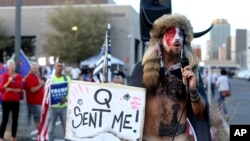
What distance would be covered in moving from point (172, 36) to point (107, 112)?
27.2 inches

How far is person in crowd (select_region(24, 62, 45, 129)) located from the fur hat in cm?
684

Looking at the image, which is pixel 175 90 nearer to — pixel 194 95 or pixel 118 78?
pixel 194 95

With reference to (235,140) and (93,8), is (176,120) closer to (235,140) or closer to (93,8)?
(235,140)

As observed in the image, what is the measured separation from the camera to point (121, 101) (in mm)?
3607

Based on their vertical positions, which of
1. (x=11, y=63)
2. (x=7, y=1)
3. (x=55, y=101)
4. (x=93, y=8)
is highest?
(x=93, y=8)

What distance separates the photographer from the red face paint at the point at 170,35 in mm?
3661

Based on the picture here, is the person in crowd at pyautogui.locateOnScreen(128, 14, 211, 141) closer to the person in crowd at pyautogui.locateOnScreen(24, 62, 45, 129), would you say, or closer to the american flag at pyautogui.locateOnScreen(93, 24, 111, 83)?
the american flag at pyautogui.locateOnScreen(93, 24, 111, 83)

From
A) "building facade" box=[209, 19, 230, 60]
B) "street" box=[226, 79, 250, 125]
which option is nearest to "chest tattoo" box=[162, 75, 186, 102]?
"building facade" box=[209, 19, 230, 60]

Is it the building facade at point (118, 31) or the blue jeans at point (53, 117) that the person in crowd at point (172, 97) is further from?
the building facade at point (118, 31)

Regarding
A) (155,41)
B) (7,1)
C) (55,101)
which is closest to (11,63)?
(55,101)

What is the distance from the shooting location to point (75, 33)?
5344 cm

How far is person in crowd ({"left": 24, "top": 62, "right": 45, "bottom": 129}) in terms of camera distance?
1038cm

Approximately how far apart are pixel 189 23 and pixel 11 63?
22.9 feet

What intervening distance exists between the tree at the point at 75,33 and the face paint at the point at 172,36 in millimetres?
49153
